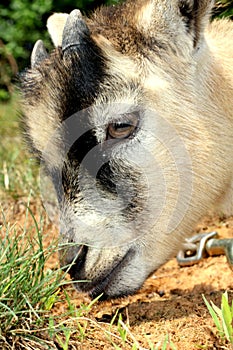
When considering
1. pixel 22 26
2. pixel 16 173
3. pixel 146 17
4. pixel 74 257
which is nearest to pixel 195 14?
Result: pixel 146 17

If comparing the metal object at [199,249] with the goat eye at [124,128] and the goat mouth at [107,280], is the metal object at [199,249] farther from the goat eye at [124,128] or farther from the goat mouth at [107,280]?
the goat eye at [124,128]

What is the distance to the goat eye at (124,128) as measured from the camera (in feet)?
12.6

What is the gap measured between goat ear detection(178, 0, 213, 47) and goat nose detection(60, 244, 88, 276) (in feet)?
4.74

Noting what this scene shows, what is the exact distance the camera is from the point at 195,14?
3975 millimetres

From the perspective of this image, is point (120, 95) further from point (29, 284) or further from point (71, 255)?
point (29, 284)

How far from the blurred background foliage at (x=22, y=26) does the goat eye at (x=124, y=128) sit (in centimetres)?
635

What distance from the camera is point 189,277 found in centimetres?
490

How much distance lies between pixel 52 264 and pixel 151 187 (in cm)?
175

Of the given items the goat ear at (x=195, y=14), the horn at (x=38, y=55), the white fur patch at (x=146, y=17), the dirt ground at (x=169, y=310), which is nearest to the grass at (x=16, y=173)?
the dirt ground at (x=169, y=310)

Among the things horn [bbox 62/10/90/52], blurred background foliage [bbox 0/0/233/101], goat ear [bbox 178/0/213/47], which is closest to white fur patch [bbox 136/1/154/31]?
goat ear [bbox 178/0/213/47]

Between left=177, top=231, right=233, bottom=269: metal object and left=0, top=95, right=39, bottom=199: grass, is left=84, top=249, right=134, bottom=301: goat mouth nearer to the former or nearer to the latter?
left=177, top=231, right=233, bottom=269: metal object

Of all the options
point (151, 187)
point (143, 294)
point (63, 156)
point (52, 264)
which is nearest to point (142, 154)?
point (151, 187)

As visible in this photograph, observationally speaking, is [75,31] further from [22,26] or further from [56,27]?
[22,26]

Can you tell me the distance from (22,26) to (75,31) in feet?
25.6
